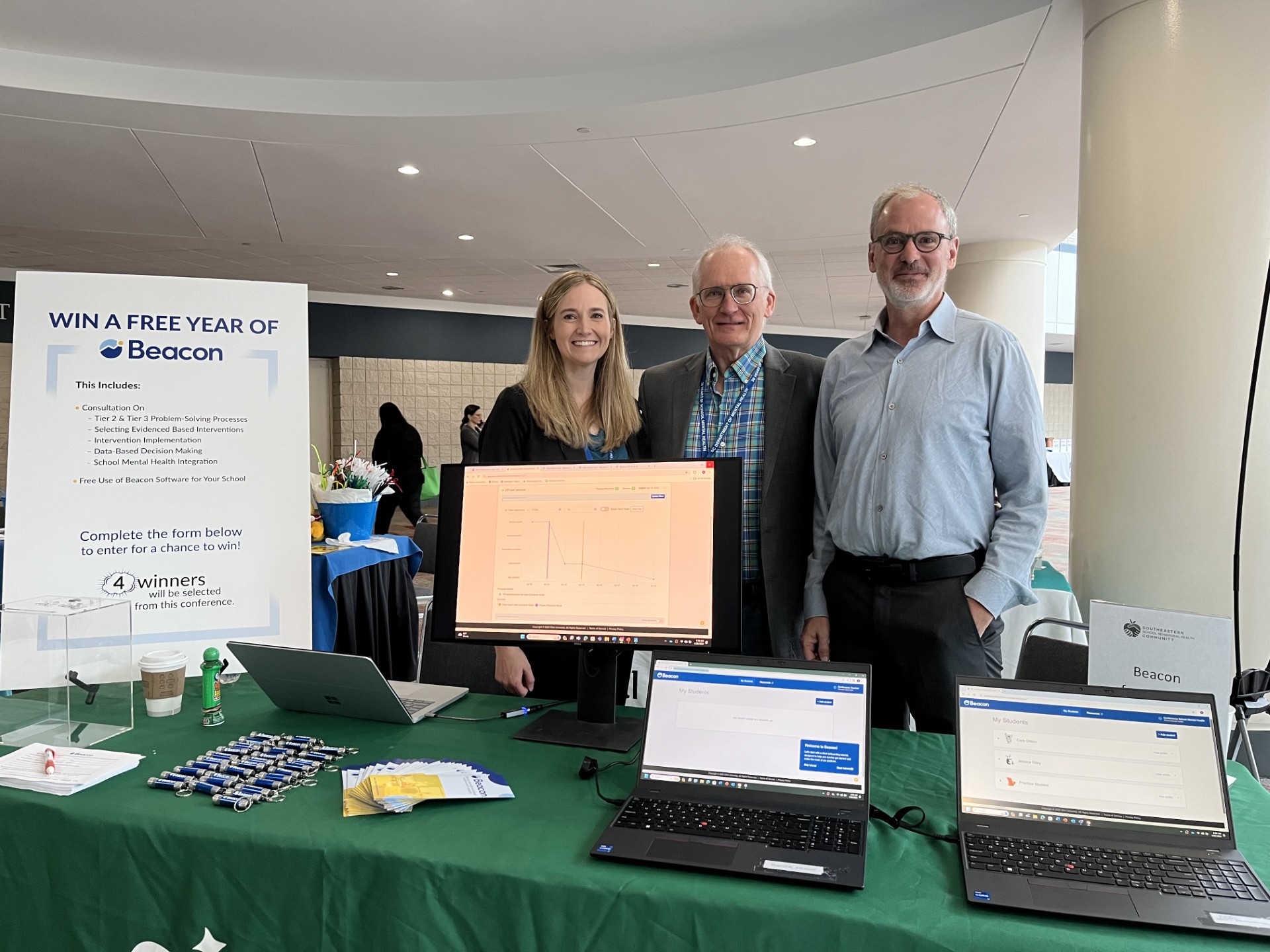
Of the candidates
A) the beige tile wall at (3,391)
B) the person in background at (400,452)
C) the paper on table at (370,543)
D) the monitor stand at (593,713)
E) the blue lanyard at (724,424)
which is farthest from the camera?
the beige tile wall at (3,391)

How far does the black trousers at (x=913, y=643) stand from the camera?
1.94 metres

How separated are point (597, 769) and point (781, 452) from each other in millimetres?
1016

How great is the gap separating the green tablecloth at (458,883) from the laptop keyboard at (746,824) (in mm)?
53

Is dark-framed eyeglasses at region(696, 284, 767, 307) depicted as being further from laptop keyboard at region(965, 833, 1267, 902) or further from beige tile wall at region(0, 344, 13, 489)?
beige tile wall at region(0, 344, 13, 489)

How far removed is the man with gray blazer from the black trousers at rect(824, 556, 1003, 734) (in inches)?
7.1

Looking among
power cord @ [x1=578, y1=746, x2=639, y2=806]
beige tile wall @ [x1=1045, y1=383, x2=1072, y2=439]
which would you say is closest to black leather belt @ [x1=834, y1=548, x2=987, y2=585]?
power cord @ [x1=578, y1=746, x2=639, y2=806]

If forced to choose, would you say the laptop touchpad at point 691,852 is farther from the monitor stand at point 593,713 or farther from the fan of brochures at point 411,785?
the monitor stand at point 593,713

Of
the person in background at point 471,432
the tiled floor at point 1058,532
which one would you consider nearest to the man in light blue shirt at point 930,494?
the tiled floor at point 1058,532

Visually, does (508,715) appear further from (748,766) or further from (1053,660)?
(1053,660)

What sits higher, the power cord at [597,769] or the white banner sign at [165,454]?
the white banner sign at [165,454]

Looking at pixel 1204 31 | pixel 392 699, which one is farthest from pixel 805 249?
pixel 392 699

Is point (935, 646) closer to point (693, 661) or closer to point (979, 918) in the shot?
point (693, 661)

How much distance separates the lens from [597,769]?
147cm

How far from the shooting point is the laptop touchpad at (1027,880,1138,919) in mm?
1042
